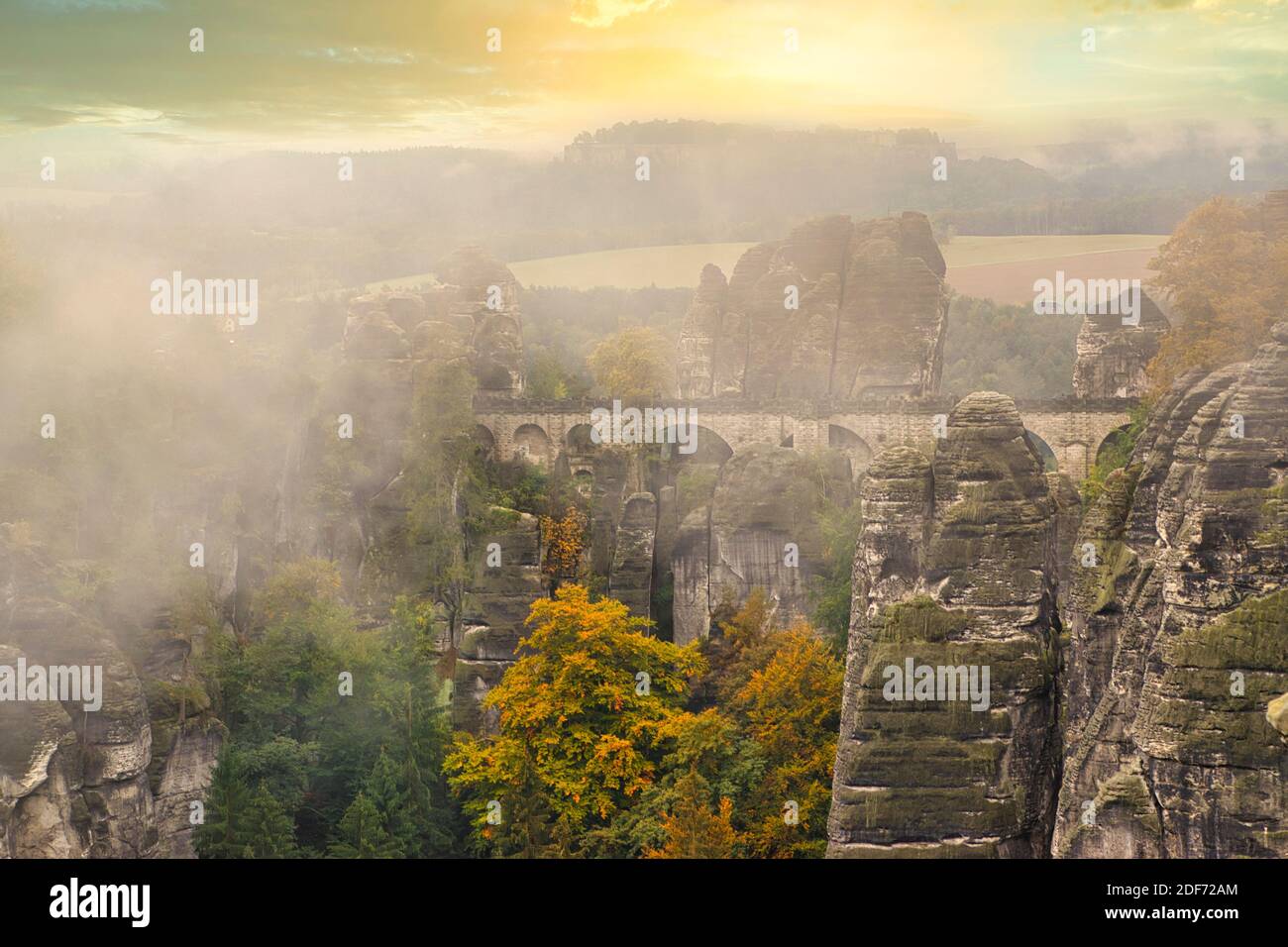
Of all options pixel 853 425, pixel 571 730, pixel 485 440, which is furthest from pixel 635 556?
pixel 571 730

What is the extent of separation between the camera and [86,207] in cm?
6625

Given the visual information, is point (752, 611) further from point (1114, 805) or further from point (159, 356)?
point (1114, 805)

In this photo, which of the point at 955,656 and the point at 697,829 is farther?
the point at 697,829

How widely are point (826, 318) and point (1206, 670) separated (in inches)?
1393

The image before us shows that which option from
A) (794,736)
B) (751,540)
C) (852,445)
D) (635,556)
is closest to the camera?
(794,736)

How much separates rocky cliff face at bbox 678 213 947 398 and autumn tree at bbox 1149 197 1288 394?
7941 mm

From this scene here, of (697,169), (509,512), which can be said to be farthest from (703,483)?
(697,169)

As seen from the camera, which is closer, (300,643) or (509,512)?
(300,643)

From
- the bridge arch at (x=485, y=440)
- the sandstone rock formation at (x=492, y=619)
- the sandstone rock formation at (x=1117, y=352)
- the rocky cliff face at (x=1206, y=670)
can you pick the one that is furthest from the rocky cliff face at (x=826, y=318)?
the rocky cliff face at (x=1206, y=670)

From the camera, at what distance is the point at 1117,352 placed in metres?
57.2

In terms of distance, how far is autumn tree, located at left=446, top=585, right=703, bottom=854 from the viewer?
39094 millimetres

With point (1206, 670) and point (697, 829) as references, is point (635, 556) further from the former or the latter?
point (1206, 670)
